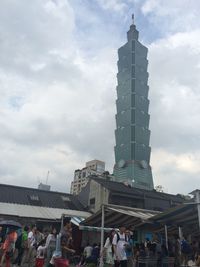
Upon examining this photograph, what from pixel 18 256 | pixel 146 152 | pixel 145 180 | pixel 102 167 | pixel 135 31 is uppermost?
pixel 135 31

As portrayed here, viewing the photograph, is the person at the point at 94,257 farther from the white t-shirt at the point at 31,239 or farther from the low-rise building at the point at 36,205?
the low-rise building at the point at 36,205

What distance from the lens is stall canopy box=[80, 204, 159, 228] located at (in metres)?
13.4

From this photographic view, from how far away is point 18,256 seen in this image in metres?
11.7

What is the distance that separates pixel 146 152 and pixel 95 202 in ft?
166

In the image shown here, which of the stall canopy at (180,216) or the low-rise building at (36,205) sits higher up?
the low-rise building at (36,205)

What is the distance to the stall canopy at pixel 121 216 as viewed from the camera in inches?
526

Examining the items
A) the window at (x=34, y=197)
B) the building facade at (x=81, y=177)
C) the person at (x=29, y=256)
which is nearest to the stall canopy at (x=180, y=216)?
the person at (x=29, y=256)

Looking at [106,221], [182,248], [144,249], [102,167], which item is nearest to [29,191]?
[106,221]

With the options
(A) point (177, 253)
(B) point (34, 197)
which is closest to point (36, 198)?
(B) point (34, 197)

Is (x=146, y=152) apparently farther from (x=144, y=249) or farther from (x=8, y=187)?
(x=144, y=249)

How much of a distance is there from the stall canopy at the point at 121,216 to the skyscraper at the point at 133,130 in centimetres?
5801

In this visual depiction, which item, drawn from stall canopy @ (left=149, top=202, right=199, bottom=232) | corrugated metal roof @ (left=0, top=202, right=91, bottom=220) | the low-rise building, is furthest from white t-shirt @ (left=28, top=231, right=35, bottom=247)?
corrugated metal roof @ (left=0, top=202, right=91, bottom=220)

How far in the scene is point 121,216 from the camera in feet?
46.9

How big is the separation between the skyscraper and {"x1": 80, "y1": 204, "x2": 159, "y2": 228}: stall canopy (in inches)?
2284
